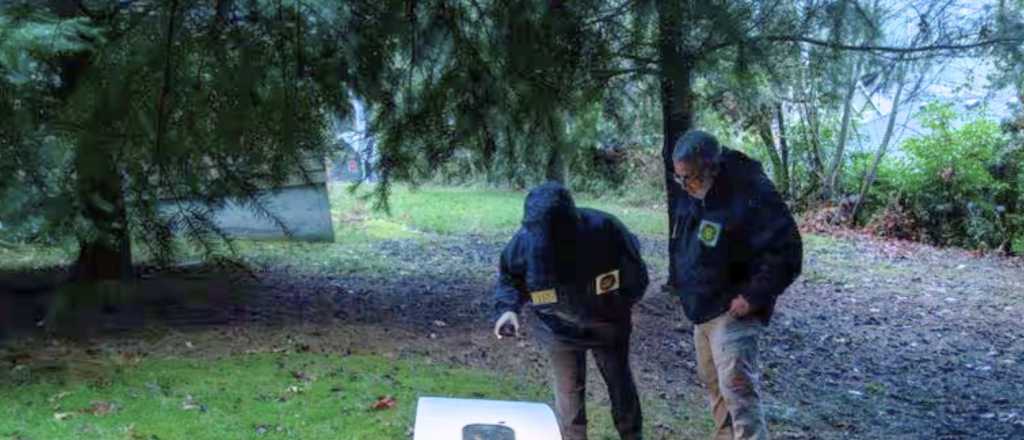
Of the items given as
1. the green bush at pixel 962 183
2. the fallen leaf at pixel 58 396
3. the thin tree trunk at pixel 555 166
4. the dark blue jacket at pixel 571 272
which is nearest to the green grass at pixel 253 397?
the fallen leaf at pixel 58 396

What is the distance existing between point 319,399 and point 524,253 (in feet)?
5.90

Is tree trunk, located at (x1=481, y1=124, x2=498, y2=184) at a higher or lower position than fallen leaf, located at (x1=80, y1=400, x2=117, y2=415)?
higher

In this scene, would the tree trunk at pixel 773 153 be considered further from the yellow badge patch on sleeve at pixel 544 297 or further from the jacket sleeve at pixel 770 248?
the yellow badge patch on sleeve at pixel 544 297

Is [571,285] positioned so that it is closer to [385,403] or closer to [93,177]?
[385,403]

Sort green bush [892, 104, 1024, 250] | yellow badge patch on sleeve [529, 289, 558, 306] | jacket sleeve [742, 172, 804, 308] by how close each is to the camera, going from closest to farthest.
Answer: jacket sleeve [742, 172, 804, 308], yellow badge patch on sleeve [529, 289, 558, 306], green bush [892, 104, 1024, 250]

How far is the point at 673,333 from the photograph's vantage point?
795cm

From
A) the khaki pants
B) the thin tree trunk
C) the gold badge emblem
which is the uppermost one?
the thin tree trunk

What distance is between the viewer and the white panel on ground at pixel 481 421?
108 inches

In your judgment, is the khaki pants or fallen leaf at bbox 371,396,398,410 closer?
the khaki pants

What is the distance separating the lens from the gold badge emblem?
4.18 m

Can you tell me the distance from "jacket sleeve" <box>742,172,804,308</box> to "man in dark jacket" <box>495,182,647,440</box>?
1.70ft

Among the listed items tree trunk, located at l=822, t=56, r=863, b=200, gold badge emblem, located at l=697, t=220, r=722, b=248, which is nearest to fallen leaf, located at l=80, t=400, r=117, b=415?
gold badge emblem, located at l=697, t=220, r=722, b=248

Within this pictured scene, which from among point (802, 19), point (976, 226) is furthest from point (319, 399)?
point (976, 226)

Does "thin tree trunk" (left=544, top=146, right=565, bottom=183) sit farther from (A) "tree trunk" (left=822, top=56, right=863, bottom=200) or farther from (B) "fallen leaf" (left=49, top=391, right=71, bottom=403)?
(A) "tree trunk" (left=822, top=56, right=863, bottom=200)
